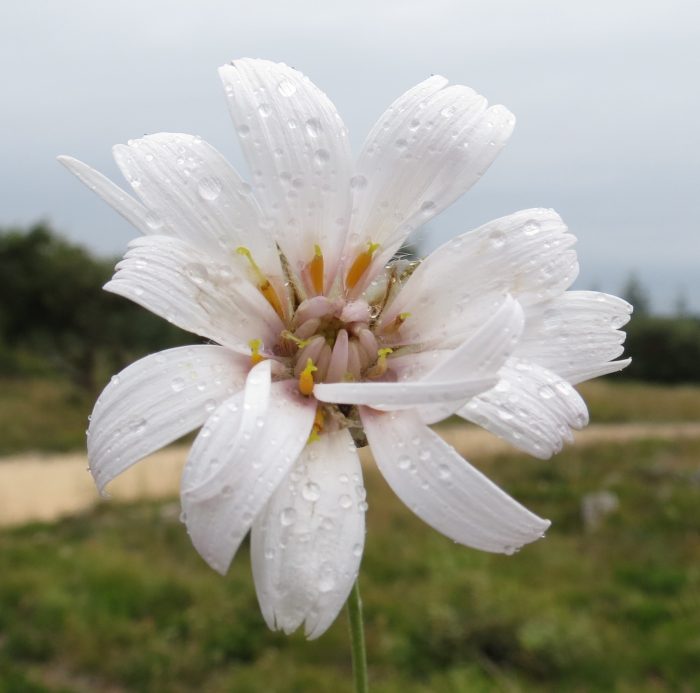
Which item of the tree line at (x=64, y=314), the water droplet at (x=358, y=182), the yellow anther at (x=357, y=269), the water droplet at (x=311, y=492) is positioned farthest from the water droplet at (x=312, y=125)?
the tree line at (x=64, y=314)

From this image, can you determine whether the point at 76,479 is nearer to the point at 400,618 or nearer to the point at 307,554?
the point at 400,618

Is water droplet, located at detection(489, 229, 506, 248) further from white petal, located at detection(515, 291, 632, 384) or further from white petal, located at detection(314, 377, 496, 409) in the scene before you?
white petal, located at detection(314, 377, 496, 409)

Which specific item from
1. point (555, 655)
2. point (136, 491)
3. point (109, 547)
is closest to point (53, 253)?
point (136, 491)

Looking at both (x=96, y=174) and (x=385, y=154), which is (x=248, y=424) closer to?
(x=96, y=174)

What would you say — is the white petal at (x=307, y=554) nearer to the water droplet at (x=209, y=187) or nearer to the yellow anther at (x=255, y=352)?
the yellow anther at (x=255, y=352)

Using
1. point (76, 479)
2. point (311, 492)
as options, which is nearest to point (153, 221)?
point (311, 492)
